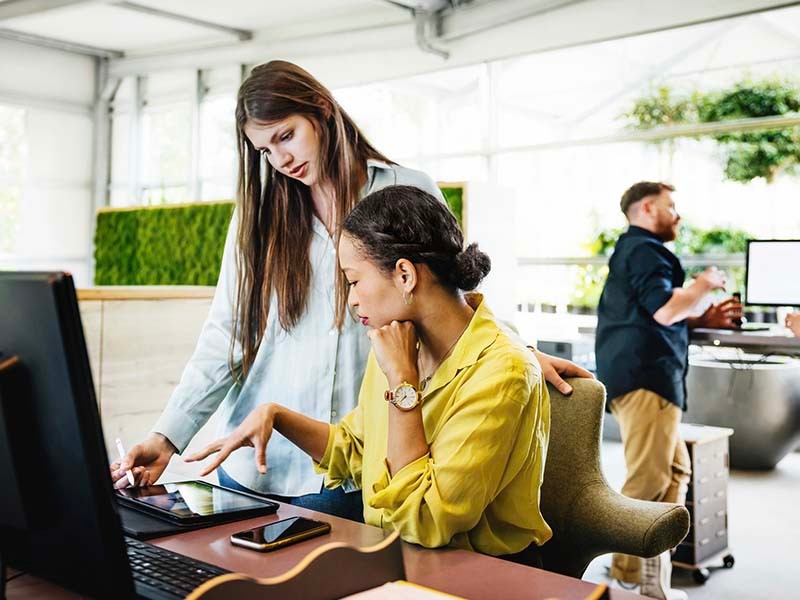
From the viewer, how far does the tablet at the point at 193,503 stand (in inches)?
55.1

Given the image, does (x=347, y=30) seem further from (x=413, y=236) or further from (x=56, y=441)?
(x=56, y=441)

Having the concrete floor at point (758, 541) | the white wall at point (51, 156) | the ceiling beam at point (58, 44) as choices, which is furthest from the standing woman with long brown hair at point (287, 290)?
the ceiling beam at point (58, 44)

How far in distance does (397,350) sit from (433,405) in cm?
12

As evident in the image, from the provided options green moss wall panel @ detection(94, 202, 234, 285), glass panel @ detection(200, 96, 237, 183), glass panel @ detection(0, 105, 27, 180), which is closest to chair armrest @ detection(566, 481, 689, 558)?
green moss wall panel @ detection(94, 202, 234, 285)

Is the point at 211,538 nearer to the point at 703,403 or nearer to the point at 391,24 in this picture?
the point at 703,403

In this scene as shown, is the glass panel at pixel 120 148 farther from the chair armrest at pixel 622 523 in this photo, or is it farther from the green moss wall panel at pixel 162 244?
the chair armrest at pixel 622 523

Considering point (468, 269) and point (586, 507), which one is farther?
point (586, 507)

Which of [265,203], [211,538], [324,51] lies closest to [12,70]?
[324,51]

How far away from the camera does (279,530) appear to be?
1314 mm

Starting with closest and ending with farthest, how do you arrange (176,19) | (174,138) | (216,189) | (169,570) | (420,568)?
1. (169,570)
2. (420,568)
3. (176,19)
4. (216,189)
5. (174,138)

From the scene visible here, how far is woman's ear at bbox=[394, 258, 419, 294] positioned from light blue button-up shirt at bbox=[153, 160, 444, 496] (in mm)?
372

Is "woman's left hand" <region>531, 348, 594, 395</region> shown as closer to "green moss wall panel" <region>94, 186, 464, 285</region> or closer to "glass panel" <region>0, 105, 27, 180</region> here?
"green moss wall panel" <region>94, 186, 464, 285</region>

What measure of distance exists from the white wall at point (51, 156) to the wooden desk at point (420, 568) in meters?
9.49

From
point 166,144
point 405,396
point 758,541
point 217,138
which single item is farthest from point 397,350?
point 166,144
